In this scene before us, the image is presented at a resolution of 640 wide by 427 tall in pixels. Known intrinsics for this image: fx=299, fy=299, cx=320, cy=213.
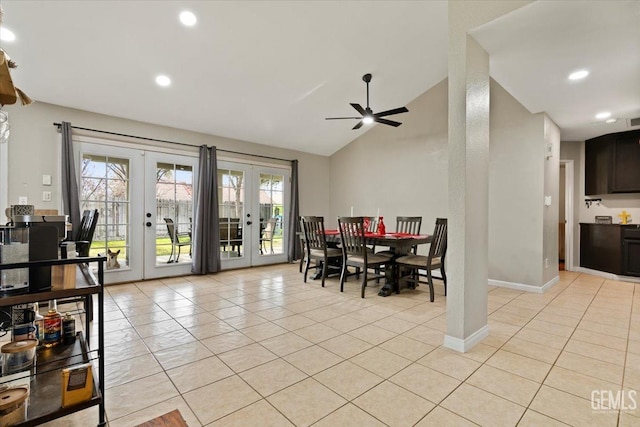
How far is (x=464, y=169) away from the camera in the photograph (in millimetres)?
2299

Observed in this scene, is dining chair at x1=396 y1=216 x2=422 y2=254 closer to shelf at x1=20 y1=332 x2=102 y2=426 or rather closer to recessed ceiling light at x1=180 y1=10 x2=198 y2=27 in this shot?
recessed ceiling light at x1=180 y1=10 x2=198 y2=27

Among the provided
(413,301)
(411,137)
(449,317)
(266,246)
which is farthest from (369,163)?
(449,317)

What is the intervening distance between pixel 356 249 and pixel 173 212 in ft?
10.3

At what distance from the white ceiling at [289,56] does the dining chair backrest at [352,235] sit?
2.13m

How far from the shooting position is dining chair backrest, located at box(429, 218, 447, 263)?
3.64 meters

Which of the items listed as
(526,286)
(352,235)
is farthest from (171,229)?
(526,286)

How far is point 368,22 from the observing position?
11.5 ft

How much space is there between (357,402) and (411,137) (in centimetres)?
479

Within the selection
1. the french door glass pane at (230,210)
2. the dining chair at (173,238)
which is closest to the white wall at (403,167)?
the french door glass pane at (230,210)

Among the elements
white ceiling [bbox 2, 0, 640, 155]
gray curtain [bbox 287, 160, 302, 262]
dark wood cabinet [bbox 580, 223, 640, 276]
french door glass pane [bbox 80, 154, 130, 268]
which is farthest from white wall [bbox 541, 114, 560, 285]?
french door glass pane [bbox 80, 154, 130, 268]

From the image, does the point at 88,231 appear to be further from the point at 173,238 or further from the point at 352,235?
the point at 352,235

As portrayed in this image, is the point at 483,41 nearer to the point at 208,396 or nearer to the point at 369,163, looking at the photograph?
the point at 208,396

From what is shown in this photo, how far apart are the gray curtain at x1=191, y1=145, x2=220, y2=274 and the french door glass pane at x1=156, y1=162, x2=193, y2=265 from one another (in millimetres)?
171

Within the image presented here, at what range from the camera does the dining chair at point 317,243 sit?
436 cm
